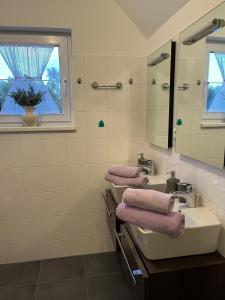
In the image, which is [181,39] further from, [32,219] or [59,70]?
[32,219]

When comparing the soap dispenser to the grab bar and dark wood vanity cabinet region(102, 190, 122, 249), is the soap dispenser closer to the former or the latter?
dark wood vanity cabinet region(102, 190, 122, 249)

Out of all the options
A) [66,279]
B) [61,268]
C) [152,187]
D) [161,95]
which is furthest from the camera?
[61,268]

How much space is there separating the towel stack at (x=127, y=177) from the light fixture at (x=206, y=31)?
0.85m

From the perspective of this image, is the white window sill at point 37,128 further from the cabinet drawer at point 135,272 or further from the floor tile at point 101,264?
the floor tile at point 101,264

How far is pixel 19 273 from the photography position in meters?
2.02

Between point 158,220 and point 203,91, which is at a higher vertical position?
point 203,91

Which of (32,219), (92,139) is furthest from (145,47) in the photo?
(32,219)

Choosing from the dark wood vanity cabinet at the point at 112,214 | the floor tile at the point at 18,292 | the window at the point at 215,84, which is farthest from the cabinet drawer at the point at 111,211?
the window at the point at 215,84

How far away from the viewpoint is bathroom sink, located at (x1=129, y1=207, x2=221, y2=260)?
0.99m

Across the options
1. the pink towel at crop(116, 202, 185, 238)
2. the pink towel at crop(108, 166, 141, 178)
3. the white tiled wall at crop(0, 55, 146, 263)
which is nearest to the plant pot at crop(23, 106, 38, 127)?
the white tiled wall at crop(0, 55, 146, 263)

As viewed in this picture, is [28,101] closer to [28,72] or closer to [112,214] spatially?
[28,72]

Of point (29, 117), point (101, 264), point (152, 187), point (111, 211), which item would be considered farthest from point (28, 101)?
point (101, 264)

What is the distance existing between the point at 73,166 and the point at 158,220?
1.26 meters

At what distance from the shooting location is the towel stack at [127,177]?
1.59 m
